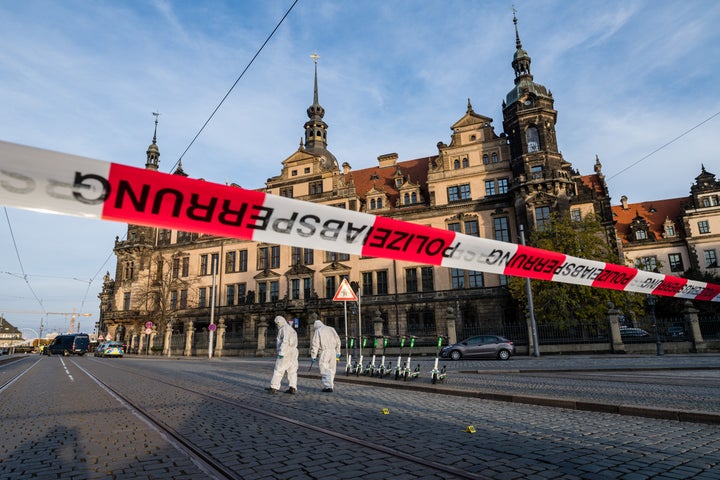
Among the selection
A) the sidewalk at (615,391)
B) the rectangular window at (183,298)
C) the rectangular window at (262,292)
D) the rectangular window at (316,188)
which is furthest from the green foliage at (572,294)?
the rectangular window at (183,298)

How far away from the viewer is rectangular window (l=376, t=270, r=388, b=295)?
127ft

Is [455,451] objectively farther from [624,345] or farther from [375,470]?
[624,345]

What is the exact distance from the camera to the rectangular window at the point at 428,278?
36844 millimetres

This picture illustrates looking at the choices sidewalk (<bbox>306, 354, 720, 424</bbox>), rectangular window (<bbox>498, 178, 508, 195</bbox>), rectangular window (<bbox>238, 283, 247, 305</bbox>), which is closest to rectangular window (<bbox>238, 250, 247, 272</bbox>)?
rectangular window (<bbox>238, 283, 247, 305</bbox>)

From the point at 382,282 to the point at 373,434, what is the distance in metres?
33.9

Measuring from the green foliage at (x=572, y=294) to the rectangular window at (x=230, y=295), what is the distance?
30380 mm

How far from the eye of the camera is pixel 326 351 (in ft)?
31.7

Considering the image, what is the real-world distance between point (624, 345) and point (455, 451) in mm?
22778

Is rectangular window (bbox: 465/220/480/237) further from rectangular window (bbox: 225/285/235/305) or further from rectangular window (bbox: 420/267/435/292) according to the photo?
rectangular window (bbox: 225/285/235/305)

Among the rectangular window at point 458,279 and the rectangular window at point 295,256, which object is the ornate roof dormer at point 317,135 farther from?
the rectangular window at point 458,279

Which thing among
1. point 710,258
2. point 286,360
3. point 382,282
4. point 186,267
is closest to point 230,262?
point 186,267

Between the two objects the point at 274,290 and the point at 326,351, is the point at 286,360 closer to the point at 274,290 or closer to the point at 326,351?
the point at 326,351

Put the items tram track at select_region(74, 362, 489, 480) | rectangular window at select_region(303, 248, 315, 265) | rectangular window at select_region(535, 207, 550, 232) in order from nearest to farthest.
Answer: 1. tram track at select_region(74, 362, 489, 480)
2. rectangular window at select_region(535, 207, 550, 232)
3. rectangular window at select_region(303, 248, 315, 265)

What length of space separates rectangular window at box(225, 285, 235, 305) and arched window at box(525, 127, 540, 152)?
33195 mm
